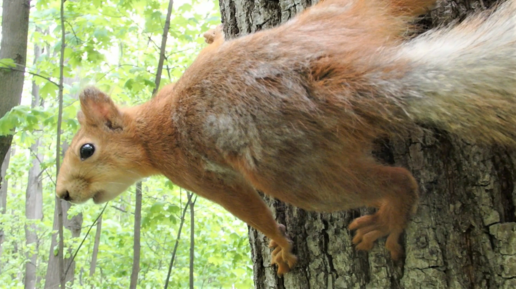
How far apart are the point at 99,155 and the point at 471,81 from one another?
1599 mm

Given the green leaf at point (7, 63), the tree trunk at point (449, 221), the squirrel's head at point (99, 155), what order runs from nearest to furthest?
the tree trunk at point (449, 221) → the squirrel's head at point (99, 155) → the green leaf at point (7, 63)

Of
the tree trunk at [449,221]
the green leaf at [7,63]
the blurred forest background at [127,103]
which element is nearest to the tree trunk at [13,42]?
the blurred forest background at [127,103]

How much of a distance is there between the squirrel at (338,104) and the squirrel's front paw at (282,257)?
65mm

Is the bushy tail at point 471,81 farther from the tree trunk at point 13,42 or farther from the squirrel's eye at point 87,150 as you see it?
the tree trunk at point 13,42

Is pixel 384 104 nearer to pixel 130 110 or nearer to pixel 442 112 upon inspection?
pixel 442 112

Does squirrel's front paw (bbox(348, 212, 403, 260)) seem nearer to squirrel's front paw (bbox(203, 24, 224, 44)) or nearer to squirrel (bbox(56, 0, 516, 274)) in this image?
squirrel (bbox(56, 0, 516, 274))

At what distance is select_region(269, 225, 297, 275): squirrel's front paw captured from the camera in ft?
5.56

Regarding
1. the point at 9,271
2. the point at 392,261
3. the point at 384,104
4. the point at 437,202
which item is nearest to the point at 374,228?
the point at 392,261

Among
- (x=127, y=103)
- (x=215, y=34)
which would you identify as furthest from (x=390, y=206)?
(x=127, y=103)

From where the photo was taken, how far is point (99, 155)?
1967 millimetres

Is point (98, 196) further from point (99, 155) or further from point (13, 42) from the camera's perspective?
point (13, 42)

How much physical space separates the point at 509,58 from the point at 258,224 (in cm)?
104

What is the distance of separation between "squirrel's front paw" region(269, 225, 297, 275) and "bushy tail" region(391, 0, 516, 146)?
798mm

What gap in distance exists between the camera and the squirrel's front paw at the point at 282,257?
1.70 meters
